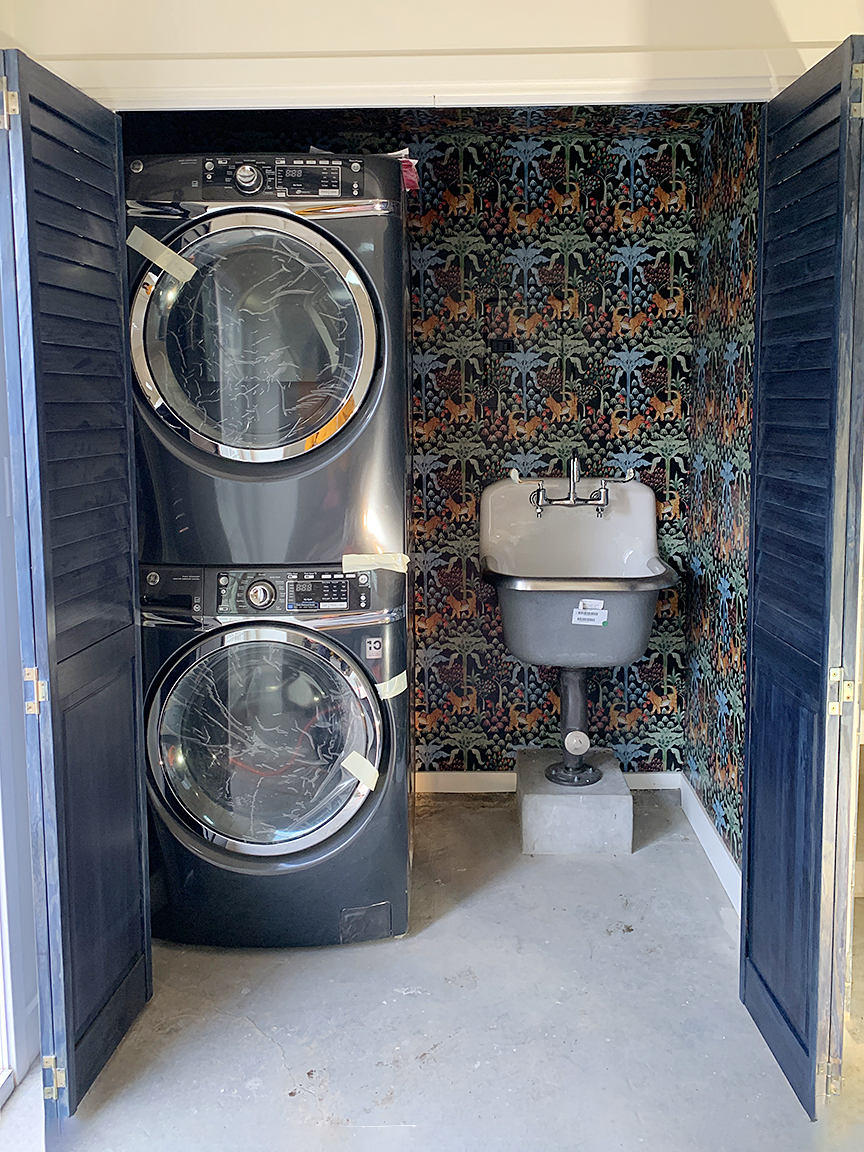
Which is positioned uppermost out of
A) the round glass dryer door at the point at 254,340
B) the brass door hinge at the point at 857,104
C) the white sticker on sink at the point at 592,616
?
the brass door hinge at the point at 857,104

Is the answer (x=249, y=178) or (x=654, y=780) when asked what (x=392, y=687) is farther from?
(x=654, y=780)

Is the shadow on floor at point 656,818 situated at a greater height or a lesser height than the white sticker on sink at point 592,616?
lesser

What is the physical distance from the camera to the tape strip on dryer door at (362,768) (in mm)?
2646

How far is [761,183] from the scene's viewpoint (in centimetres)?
228

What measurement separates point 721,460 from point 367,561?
1.25 m

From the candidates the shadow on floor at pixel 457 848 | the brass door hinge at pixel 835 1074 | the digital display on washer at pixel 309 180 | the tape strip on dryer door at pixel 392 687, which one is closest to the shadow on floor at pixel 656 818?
the shadow on floor at pixel 457 848

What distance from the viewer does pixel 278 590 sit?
8.42 ft

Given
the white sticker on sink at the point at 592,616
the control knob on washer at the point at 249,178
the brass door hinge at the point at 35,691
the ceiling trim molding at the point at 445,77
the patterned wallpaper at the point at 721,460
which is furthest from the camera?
the white sticker on sink at the point at 592,616

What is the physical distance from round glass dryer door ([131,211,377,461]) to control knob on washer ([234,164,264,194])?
0.10m

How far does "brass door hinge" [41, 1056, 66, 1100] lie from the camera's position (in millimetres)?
1986

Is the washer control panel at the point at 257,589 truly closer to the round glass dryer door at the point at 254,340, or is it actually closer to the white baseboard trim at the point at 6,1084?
the round glass dryer door at the point at 254,340

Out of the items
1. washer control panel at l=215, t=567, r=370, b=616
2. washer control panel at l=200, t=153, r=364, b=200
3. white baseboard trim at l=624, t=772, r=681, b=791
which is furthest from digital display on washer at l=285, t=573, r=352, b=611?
white baseboard trim at l=624, t=772, r=681, b=791

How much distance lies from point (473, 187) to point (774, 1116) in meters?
2.84

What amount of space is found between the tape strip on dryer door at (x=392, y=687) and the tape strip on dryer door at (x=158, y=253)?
1112 millimetres
